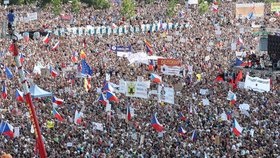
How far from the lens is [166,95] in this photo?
33125mm

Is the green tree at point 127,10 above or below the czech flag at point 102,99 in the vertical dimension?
below

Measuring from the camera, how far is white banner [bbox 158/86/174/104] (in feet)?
108

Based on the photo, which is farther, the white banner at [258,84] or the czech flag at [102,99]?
the white banner at [258,84]

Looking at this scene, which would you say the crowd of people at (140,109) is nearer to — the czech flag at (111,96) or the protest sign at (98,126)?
the protest sign at (98,126)

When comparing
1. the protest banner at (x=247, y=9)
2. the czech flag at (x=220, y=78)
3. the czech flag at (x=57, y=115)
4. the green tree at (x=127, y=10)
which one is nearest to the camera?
the czech flag at (x=57, y=115)

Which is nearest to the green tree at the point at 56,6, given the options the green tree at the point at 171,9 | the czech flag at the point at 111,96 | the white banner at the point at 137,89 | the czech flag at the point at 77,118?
the green tree at the point at 171,9

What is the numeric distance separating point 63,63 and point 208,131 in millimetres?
19043

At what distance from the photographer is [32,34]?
61031 millimetres

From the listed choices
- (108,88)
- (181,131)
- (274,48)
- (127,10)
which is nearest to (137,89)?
(108,88)

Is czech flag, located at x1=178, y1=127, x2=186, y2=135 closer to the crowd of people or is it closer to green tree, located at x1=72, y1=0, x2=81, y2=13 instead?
the crowd of people

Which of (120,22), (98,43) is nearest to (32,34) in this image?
(98,43)

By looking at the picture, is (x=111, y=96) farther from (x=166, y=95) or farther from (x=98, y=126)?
(x=98, y=126)

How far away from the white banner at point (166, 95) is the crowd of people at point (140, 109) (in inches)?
18.4

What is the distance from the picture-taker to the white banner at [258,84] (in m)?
35.6
